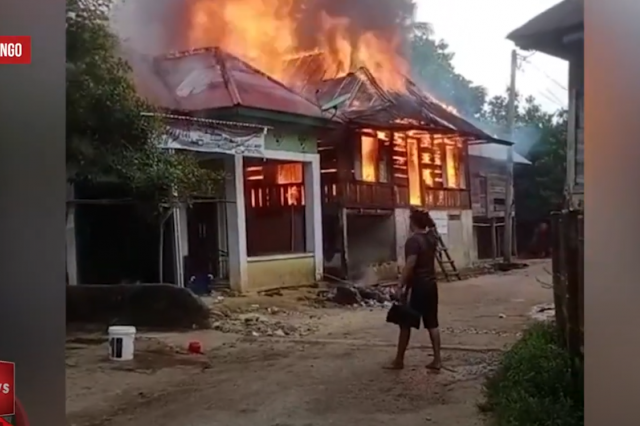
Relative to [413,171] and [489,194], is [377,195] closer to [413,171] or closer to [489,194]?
[413,171]

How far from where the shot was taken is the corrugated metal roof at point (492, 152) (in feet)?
6.49

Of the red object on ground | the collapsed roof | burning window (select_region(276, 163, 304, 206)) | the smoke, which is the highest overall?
the smoke

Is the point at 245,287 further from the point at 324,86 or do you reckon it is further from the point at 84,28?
the point at 84,28

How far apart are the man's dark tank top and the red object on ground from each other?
63 cm

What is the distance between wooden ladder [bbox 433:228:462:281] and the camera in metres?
1.99

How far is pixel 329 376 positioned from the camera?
198 cm

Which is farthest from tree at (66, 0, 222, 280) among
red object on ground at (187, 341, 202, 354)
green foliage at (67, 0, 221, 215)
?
red object on ground at (187, 341, 202, 354)

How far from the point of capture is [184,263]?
203 cm

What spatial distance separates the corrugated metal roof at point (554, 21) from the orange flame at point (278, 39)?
33cm

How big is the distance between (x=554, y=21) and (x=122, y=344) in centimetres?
149

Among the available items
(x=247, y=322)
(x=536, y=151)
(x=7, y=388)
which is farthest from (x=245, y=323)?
(x=536, y=151)

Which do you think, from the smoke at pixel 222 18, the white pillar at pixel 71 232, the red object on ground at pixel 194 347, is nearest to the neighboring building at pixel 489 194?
the smoke at pixel 222 18

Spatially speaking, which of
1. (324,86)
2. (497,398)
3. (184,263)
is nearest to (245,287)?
(184,263)

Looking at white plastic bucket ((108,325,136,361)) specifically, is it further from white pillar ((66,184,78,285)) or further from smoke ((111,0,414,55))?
smoke ((111,0,414,55))
